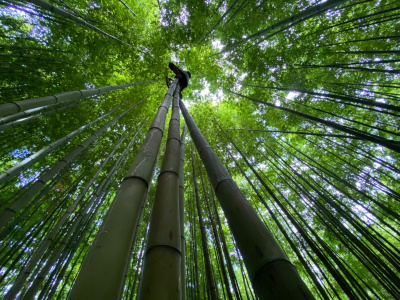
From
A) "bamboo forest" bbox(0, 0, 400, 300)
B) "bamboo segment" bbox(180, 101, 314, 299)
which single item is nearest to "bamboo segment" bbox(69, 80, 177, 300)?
"bamboo forest" bbox(0, 0, 400, 300)

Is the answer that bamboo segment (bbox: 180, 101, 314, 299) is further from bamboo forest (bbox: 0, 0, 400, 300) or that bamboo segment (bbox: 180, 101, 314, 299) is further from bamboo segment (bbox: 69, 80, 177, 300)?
bamboo segment (bbox: 69, 80, 177, 300)

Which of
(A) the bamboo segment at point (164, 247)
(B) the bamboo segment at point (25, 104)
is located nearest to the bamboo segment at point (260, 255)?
(A) the bamboo segment at point (164, 247)

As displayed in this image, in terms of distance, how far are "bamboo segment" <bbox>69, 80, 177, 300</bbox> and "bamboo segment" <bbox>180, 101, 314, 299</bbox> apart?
0.42 m

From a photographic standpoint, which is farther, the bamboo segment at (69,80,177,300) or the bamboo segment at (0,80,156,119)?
the bamboo segment at (0,80,156,119)

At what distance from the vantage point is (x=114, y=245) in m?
0.75

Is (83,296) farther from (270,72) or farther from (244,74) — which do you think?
(244,74)

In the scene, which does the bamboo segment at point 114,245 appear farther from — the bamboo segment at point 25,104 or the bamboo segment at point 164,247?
the bamboo segment at point 25,104

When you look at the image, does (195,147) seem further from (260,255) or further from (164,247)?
(260,255)

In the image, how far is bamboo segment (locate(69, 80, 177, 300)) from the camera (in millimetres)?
615

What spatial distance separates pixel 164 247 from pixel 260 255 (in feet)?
1.25

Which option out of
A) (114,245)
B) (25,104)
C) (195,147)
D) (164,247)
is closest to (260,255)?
(164,247)

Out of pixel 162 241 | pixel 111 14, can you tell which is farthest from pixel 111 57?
pixel 162 241

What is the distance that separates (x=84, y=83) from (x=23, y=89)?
1019mm

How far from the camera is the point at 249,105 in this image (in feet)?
16.5
